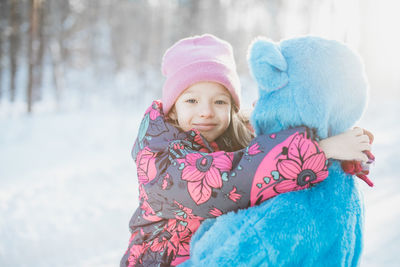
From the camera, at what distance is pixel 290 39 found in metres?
1.24

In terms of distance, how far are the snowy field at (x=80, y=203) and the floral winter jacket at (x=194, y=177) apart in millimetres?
1322

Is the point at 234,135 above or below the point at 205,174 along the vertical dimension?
above

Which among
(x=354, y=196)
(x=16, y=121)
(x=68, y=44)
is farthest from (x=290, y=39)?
(x=68, y=44)

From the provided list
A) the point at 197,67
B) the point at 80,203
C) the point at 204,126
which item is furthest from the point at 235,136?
the point at 80,203

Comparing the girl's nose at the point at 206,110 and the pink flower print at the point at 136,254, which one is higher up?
the girl's nose at the point at 206,110

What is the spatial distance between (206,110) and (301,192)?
0.69 meters

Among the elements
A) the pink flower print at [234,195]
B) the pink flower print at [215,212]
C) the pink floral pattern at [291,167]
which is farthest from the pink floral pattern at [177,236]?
the pink floral pattern at [291,167]

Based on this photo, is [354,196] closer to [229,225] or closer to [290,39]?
[229,225]

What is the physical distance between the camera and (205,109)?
5.17 feet

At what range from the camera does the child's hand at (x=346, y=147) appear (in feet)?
3.64

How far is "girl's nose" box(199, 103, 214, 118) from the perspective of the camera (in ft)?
5.12

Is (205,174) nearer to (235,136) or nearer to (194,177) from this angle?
(194,177)

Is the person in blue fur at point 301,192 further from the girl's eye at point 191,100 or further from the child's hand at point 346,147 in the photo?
the girl's eye at point 191,100

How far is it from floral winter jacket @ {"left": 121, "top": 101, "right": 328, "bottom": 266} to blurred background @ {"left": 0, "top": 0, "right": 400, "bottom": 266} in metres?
0.59
